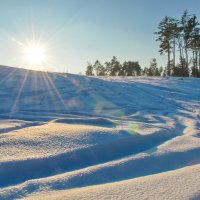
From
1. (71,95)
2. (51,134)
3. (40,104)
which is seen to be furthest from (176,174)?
(71,95)

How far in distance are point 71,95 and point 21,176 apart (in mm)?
5090

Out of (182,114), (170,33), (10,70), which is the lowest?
(182,114)

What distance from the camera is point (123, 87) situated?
9.39 meters

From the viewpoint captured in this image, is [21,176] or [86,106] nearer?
[21,176]

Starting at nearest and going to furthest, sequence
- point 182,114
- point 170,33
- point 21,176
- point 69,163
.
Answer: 1. point 21,176
2. point 69,163
3. point 182,114
4. point 170,33

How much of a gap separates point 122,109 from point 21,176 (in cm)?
407

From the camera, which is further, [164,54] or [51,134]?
[164,54]

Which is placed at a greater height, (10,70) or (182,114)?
(10,70)

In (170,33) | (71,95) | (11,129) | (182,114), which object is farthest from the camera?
(170,33)

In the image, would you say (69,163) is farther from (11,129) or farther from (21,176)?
(11,129)

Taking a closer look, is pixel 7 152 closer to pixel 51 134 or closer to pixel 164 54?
pixel 51 134

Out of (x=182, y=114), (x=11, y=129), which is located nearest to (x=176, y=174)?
(x=11, y=129)

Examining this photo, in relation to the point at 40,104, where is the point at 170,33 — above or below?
above

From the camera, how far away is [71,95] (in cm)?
744
